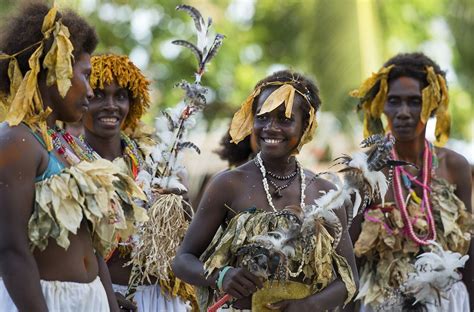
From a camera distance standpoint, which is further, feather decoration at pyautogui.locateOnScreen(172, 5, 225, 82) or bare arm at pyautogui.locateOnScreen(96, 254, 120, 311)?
feather decoration at pyautogui.locateOnScreen(172, 5, 225, 82)

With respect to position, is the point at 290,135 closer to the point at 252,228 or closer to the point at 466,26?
the point at 252,228

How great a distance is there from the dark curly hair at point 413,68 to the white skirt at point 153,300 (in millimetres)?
2283

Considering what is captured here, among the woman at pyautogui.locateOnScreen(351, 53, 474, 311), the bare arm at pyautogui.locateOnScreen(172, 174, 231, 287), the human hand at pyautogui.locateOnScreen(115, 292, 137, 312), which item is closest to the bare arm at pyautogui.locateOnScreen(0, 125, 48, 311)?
the bare arm at pyautogui.locateOnScreen(172, 174, 231, 287)

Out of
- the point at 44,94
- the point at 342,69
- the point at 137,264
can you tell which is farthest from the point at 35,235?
the point at 342,69

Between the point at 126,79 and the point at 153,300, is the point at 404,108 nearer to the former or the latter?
the point at 126,79

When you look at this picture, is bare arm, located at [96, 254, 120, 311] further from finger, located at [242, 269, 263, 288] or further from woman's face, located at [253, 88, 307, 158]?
woman's face, located at [253, 88, 307, 158]

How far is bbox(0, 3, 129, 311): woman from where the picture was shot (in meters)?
4.57

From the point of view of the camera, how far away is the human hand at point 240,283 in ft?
16.9

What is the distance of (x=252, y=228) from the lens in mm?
5398

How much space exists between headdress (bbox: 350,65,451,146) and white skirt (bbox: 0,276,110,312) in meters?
3.51

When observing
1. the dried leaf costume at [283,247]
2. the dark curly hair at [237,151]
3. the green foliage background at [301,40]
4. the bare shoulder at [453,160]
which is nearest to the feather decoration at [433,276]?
the dried leaf costume at [283,247]

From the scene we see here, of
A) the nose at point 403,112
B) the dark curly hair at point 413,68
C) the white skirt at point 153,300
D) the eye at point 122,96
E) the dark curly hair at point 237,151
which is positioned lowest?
the white skirt at point 153,300

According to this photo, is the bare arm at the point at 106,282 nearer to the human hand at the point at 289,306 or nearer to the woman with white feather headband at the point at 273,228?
the woman with white feather headband at the point at 273,228

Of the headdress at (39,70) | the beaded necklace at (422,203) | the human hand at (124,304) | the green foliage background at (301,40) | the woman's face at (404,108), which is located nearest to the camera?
the headdress at (39,70)
